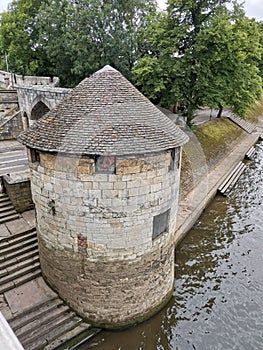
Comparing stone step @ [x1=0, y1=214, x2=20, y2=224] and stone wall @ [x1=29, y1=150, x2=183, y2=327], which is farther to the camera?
stone step @ [x1=0, y1=214, x2=20, y2=224]

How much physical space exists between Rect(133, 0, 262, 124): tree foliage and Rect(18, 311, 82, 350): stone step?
13.0m

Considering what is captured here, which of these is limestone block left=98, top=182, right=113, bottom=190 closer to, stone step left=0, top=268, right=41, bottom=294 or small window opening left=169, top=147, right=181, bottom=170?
small window opening left=169, top=147, right=181, bottom=170

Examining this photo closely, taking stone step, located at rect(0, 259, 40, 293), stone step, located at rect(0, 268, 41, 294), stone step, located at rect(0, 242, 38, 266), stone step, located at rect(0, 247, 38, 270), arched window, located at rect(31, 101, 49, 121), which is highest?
arched window, located at rect(31, 101, 49, 121)

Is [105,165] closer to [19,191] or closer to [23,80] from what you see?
[19,191]

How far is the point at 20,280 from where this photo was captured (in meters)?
8.20

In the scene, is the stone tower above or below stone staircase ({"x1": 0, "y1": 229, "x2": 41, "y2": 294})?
above

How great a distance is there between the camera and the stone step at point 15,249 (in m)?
8.58

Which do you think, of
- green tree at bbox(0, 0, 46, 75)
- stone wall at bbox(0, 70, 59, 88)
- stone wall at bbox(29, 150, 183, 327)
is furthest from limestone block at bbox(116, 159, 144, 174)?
green tree at bbox(0, 0, 46, 75)

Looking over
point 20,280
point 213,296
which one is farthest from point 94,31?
point 213,296

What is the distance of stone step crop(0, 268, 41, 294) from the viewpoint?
310 inches

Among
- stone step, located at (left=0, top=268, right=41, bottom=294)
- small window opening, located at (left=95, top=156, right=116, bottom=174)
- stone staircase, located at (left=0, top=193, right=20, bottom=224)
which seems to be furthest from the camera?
stone staircase, located at (left=0, top=193, right=20, bottom=224)

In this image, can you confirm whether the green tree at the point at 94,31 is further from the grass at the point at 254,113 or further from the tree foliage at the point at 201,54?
the grass at the point at 254,113

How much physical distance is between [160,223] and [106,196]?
1.95 meters

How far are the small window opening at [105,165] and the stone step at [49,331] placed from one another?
4479 millimetres
